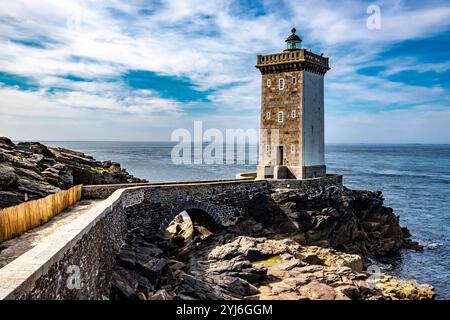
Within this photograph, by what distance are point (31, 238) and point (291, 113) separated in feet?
84.8

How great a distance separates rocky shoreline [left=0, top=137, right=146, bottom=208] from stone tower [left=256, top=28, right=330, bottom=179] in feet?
41.9

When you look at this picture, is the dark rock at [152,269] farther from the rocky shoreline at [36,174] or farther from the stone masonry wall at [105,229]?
the rocky shoreline at [36,174]

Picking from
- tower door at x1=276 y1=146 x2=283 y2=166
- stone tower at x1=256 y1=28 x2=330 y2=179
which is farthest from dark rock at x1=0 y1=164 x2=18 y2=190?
tower door at x1=276 y1=146 x2=283 y2=166

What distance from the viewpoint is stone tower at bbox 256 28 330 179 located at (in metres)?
36.4

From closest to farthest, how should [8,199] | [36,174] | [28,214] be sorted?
1. [28,214]
2. [8,199]
3. [36,174]

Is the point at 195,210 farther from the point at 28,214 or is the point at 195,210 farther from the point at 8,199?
the point at 28,214

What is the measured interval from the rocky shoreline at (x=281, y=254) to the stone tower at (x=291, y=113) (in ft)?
9.82

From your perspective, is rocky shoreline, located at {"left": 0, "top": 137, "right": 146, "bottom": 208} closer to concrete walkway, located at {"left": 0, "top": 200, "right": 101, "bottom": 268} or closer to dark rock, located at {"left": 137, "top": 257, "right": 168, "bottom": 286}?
concrete walkway, located at {"left": 0, "top": 200, "right": 101, "bottom": 268}

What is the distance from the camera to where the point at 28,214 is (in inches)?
641

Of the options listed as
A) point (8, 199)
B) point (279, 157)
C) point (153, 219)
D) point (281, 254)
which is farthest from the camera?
point (279, 157)

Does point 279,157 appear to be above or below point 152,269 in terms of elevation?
above

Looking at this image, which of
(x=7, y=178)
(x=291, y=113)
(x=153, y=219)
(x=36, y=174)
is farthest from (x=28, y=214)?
(x=291, y=113)

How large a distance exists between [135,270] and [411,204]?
48191 millimetres

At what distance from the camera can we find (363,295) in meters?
22.2
